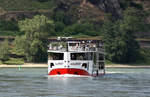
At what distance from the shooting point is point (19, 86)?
102 metres

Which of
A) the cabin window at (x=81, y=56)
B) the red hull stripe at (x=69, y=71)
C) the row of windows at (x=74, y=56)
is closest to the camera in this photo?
the red hull stripe at (x=69, y=71)

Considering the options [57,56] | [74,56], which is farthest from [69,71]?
[57,56]

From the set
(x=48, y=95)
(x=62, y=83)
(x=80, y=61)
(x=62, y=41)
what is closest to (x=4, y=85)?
(x=62, y=83)

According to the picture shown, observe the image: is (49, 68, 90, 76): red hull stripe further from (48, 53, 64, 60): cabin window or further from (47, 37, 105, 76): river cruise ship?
(48, 53, 64, 60): cabin window

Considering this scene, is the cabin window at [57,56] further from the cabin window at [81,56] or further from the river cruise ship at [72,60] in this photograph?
the cabin window at [81,56]

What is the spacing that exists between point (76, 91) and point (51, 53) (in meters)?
37.6

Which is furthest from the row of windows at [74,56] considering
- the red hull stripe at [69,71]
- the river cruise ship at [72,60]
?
the red hull stripe at [69,71]

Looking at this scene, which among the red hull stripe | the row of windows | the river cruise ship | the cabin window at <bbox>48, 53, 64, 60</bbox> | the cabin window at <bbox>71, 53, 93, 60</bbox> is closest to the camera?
the red hull stripe

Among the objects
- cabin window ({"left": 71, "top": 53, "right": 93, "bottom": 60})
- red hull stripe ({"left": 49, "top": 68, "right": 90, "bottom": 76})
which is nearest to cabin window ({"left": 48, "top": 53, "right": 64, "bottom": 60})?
cabin window ({"left": 71, "top": 53, "right": 93, "bottom": 60})

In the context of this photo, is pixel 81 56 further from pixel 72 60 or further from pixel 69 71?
pixel 69 71

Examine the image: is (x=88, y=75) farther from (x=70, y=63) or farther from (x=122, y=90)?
(x=122, y=90)

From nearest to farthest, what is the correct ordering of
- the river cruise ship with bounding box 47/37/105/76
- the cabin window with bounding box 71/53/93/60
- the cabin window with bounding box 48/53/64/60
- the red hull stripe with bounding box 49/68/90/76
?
the red hull stripe with bounding box 49/68/90/76 → the river cruise ship with bounding box 47/37/105/76 → the cabin window with bounding box 71/53/93/60 → the cabin window with bounding box 48/53/64/60

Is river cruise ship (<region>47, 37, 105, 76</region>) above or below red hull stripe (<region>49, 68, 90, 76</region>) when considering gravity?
above

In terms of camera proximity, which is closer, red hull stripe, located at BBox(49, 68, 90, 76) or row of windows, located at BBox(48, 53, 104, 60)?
red hull stripe, located at BBox(49, 68, 90, 76)
